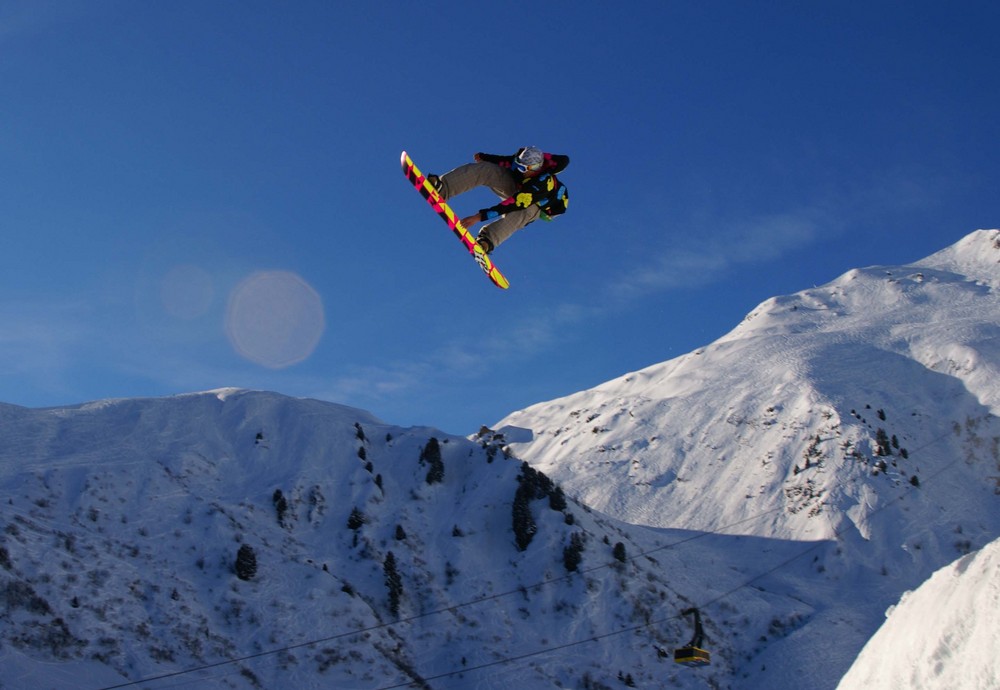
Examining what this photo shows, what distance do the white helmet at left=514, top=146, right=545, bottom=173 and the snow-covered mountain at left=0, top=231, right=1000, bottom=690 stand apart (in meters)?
22.4

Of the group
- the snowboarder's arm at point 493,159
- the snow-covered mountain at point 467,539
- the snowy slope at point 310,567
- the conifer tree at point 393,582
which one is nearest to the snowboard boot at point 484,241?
the snowboarder's arm at point 493,159

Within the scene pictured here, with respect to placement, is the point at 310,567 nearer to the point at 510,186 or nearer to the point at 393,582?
the point at 393,582

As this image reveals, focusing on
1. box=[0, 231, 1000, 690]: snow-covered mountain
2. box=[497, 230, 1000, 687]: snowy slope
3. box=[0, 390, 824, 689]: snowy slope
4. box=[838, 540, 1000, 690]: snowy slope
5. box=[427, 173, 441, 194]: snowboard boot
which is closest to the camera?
box=[838, 540, 1000, 690]: snowy slope

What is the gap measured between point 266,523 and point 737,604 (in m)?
26.5

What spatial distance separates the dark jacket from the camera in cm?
1720

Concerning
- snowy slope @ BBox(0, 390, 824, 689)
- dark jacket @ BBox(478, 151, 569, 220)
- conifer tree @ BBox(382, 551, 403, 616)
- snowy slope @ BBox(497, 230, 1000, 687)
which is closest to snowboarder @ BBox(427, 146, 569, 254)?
dark jacket @ BBox(478, 151, 569, 220)

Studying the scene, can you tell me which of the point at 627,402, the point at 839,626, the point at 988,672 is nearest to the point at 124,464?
the point at 839,626

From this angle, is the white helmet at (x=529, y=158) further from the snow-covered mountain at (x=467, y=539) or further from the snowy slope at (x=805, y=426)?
the snowy slope at (x=805, y=426)

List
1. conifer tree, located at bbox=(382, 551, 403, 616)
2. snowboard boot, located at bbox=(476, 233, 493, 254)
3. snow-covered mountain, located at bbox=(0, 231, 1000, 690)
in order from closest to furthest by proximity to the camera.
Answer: snowboard boot, located at bbox=(476, 233, 493, 254), snow-covered mountain, located at bbox=(0, 231, 1000, 690), conifer tree, located at bbox=(382, 551, 403, 616)

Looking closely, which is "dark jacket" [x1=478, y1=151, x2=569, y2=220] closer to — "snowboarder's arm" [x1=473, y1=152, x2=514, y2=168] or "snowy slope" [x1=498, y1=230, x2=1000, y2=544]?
"snowboarder's arm" [x1=473, y1=152, x2=514, y2=168]

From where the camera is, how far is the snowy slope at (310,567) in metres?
32.6

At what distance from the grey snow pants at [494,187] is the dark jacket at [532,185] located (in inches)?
5.0

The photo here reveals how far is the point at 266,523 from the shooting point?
4450 centimetres

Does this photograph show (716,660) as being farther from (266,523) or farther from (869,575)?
(266,523)
